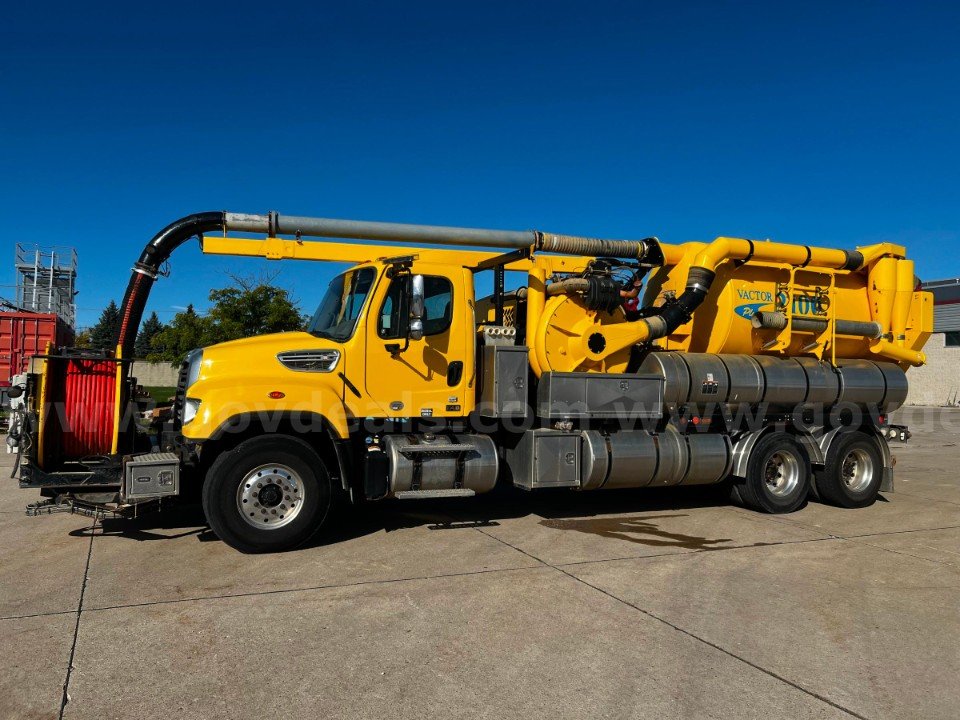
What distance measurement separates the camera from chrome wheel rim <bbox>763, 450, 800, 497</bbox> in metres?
9.45

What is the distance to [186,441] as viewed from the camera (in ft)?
23.0

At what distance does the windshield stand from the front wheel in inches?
52.4

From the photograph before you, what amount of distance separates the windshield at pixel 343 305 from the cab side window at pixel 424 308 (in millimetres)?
257

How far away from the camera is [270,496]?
6.86m

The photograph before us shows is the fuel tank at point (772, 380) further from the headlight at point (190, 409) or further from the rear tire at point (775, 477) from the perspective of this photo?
the headlight at point (190, 409)

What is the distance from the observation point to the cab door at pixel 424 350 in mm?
7605

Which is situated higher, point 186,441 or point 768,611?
point 186,441

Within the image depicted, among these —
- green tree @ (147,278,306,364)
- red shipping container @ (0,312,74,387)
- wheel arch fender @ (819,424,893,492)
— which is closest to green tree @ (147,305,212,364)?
green tree @ (147,278,306,364)

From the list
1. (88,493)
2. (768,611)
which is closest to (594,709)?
(768,611)

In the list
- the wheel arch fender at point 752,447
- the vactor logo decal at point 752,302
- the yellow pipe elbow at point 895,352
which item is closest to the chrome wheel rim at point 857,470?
the wheel arch fender at point 752,447

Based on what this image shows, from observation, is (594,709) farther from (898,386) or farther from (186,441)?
(898,386)

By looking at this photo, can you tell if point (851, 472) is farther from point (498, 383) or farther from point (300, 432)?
point (300, 432)

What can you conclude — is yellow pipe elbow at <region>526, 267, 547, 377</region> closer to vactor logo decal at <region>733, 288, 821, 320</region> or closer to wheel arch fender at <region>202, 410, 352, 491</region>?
wheel arch fender at <region>202, 410, 352, 491</region>

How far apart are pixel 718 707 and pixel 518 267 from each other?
19.6 ft
